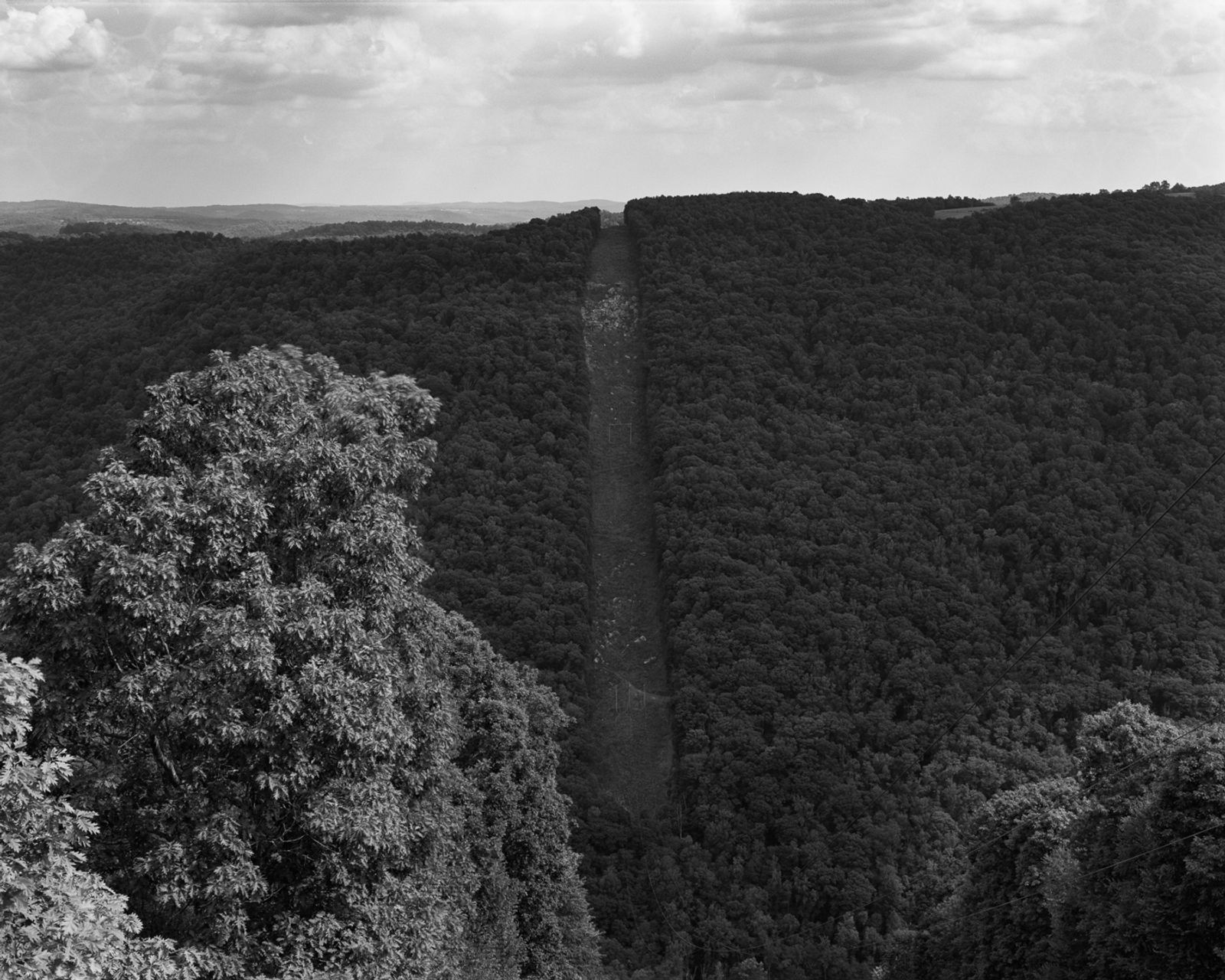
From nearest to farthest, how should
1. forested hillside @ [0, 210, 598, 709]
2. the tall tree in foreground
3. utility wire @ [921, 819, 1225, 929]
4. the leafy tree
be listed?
the leafy tree, the tall tree in foreground, utility wire @ [921, 819, 1225, 929], forested hillside @ [0, 210, 598, 709]

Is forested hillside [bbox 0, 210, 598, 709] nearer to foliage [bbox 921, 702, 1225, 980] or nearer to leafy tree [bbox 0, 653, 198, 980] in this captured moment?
foliage [bbox 921, 702, 1225, 980]

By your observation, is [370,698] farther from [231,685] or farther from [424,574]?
[424,574]

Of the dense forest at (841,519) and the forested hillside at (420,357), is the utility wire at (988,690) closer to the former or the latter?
the dense forest at (841,519)

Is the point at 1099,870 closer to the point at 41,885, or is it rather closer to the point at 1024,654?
the point at 41,885

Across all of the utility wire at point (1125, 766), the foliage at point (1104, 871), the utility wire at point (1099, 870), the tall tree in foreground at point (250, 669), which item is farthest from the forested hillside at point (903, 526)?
the tall tree in foreground at point (250, 669)

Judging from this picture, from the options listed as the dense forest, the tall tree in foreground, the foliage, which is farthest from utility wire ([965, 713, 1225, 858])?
the tall tree in foreground

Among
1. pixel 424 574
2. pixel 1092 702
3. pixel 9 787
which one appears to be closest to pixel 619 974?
pixel 1092 702

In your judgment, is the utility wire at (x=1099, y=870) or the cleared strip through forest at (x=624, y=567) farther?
the cleared strip through forest at (x=624, y=567)
